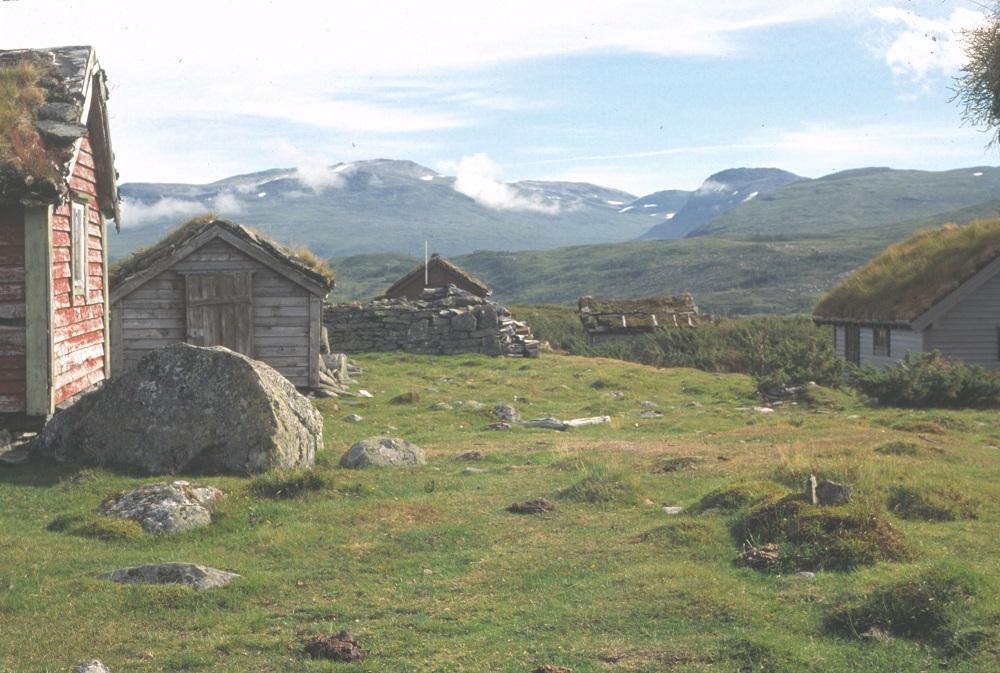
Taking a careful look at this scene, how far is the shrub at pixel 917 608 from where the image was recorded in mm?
8211

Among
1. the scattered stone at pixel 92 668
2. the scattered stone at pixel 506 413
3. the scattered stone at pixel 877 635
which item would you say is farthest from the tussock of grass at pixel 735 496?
the scattered stone at pixel 506 413

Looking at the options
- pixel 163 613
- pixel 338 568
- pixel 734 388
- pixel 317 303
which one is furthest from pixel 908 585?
pixel 734 388

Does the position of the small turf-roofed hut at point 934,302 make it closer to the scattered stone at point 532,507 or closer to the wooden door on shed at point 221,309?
the wooden door on shed at point 221,309

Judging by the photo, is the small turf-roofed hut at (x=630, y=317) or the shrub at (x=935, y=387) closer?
the shrub at (x=935, y=387)

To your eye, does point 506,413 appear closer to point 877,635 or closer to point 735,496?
point 735,496

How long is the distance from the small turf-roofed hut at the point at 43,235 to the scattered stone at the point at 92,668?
9.74m

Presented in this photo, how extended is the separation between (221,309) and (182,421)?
11.7 metres

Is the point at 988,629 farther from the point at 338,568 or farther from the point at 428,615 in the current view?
the point at 338,568

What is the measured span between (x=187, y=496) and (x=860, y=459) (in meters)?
9.81

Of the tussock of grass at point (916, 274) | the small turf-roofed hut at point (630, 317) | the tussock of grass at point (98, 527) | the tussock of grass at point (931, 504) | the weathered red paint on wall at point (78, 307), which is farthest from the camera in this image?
the small turf-roofed hut at point (630, 317)

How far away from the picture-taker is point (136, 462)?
611 inches

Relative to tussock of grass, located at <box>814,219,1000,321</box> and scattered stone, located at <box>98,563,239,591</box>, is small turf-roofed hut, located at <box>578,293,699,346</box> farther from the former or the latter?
scattered stone, located at <box>98,563,239,591</box>

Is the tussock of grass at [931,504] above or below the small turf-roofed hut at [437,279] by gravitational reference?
below

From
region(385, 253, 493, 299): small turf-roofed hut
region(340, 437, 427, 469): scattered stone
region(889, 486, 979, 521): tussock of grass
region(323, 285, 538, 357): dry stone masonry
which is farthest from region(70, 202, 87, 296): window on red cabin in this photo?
region(385, 253, 493, 299): small turf-roofed hut
